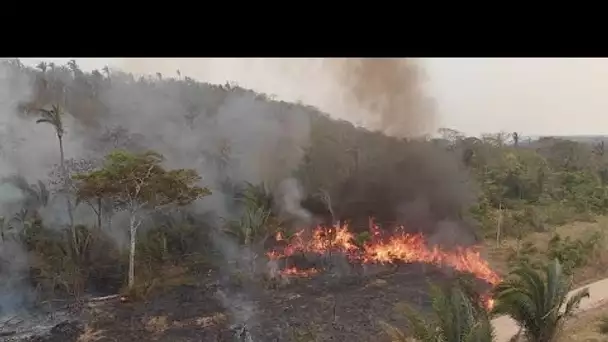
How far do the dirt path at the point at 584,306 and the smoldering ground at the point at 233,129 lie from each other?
858 mm

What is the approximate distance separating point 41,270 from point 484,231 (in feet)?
10.2

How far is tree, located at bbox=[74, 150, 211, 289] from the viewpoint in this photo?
384 cm

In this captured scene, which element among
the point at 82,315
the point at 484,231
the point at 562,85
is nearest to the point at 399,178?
the point at 484,231

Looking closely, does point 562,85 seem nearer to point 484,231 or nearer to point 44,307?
point 484,231

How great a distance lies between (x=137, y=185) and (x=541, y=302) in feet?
9.14

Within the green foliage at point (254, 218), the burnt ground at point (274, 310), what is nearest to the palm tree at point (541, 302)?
the burnt ground at point (274, 310)

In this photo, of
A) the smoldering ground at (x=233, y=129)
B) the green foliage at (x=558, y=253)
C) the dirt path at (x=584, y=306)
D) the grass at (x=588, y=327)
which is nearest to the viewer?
the smoldering ground at (x=233, y=129)

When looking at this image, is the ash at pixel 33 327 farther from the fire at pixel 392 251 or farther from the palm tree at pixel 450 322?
the palm tree at pixel 450 322

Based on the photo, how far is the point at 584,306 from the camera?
4285mm

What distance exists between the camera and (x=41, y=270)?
150 inches

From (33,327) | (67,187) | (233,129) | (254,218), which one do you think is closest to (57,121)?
(67,187)

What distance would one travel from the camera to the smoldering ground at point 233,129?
3771mm

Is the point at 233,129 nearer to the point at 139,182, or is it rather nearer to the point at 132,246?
the point at 139,182
